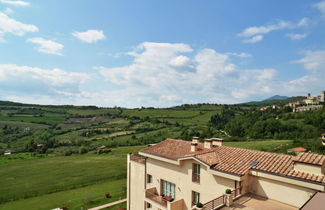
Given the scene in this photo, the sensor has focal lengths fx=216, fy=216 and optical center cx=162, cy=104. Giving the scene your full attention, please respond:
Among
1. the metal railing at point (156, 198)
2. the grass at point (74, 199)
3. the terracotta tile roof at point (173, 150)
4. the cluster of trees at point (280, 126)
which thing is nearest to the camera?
the metal railing at point (156, 198)

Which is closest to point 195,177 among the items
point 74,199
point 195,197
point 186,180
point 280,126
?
point 186,180

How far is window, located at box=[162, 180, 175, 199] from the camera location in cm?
2037

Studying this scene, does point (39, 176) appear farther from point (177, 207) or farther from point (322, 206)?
point (322, 206)

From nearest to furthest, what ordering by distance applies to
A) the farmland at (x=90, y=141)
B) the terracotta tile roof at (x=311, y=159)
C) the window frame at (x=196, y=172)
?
the terracotta tile roof at (x=311, y=159), the window frame at (x=196, y=172), the farmland at (x=90, y=141)

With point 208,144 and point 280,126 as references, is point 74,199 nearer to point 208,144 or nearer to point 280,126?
point 208,144

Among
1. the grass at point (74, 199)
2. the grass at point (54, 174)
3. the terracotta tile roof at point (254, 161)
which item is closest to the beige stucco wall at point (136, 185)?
the terracotta tile roof at point (254, 161)

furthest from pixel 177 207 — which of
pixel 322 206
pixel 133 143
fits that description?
pixel 133 143

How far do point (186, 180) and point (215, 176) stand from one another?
326 centimetres

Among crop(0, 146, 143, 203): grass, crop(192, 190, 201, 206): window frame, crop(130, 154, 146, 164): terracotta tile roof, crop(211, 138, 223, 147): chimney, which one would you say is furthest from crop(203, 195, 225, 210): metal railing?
crop(0, 146, 143, 203): grass

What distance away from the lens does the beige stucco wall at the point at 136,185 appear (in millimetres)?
23609

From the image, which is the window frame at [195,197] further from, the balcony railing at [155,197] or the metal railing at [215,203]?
the metal railing at [215,203]

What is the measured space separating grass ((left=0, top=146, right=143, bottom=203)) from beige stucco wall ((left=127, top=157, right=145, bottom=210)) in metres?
33.1

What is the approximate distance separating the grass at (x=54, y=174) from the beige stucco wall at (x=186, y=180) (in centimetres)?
3870

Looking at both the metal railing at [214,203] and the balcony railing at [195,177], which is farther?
the balcony railing at [195,177]
